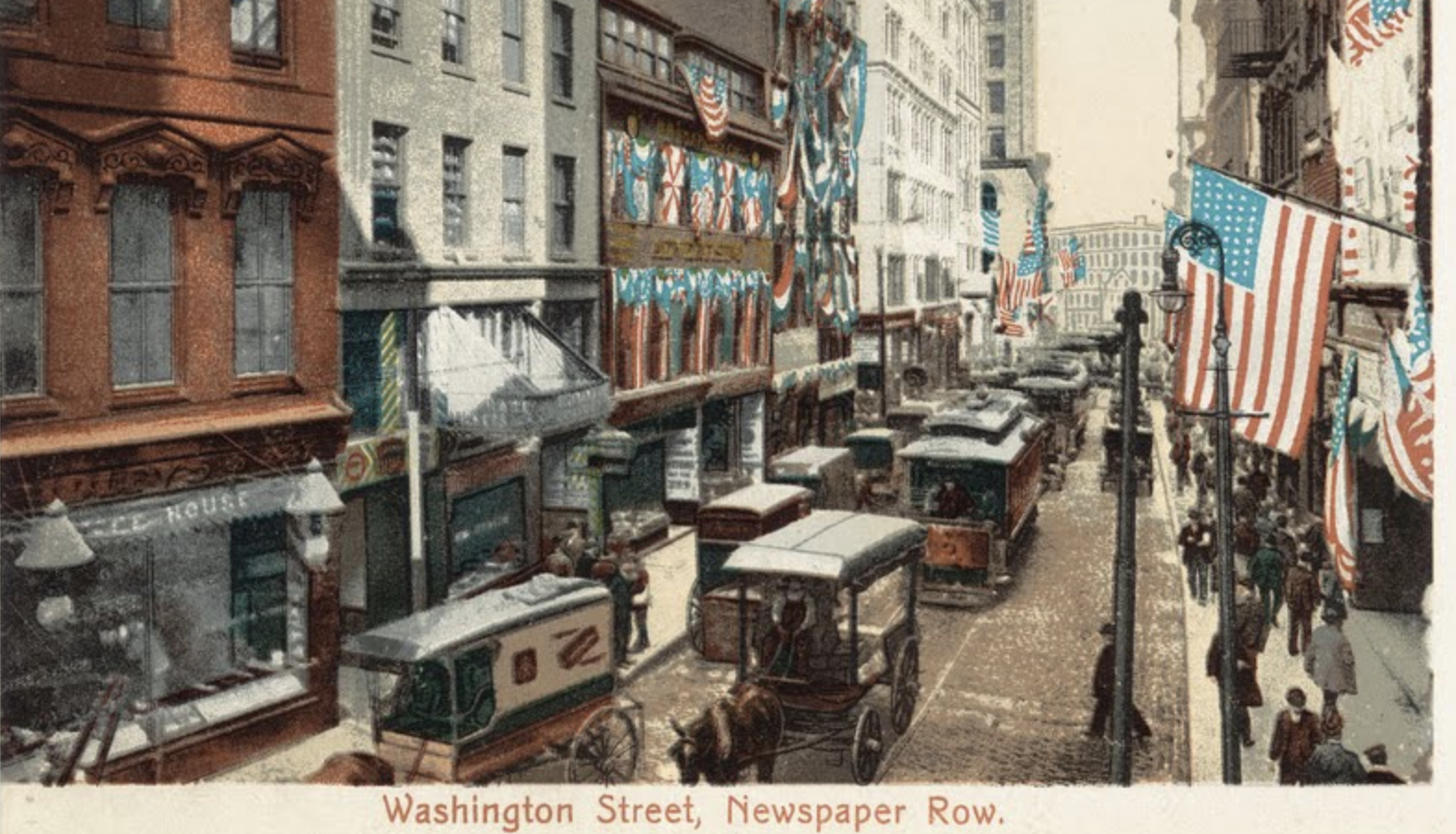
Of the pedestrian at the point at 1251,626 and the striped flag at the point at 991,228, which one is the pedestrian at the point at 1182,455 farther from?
the pedestrian at the point at 1251,626

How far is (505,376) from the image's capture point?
13805 mm

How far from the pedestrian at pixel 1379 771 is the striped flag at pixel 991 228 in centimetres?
1664

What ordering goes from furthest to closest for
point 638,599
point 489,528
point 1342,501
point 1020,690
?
1. point 638,599
2. point 1020,690
3. point 489,528
4. point 1342,501

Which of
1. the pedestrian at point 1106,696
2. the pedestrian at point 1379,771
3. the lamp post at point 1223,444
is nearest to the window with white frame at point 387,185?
the lamp post at point 1223,444

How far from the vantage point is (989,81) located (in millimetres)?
19609

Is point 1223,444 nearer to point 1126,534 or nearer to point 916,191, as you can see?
point 1126,534

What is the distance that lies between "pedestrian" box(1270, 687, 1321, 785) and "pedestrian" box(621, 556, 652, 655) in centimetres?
742

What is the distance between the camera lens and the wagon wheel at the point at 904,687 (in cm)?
1330

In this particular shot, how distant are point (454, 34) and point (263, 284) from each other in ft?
12.8

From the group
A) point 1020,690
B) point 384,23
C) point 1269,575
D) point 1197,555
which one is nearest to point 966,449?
point 1197,555

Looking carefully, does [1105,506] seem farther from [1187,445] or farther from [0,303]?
[0,303]

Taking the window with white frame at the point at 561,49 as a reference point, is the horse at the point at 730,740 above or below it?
below

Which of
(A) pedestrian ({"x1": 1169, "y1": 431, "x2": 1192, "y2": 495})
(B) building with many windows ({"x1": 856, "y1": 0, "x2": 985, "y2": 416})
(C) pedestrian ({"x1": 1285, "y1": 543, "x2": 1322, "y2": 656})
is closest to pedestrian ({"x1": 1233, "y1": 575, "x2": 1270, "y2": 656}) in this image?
(C) pedestrian ({"x1": 1285, "y1": 543, "x2": 1322, "y2": 656})

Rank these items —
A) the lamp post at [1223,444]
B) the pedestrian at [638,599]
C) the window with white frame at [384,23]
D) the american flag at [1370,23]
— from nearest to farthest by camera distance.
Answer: the lamp post at [1223,444]
the window with white frame at [384,23]
the american flag at [1370,23]
the pedestrian at [638,599]
